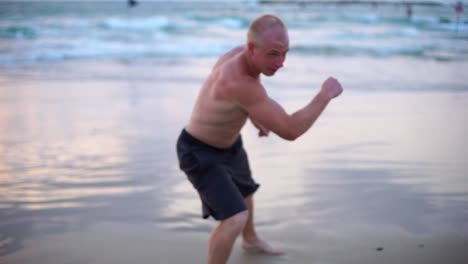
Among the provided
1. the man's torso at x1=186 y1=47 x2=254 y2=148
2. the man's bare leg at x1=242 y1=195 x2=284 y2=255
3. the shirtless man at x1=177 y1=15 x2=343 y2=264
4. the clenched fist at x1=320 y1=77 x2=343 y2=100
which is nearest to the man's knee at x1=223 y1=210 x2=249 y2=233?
the shirtless man at x1=177 y1=15 x2=343 y2=264

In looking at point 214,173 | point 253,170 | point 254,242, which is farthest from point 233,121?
point 253,170

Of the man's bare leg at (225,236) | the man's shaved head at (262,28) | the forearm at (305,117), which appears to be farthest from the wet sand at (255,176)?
the man's shaved head at (262,28)

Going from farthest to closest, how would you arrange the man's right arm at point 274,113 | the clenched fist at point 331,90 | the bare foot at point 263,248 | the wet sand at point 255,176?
the wet sand at point 255,176, the bare foot at point 263,248, the clenched fist at point 331,90, the man's right arm at point 274,113

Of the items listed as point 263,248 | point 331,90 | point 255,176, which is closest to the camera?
point 331,90

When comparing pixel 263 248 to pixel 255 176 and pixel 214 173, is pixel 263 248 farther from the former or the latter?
pixel 255 176

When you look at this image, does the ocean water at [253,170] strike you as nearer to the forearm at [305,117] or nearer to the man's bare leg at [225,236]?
the man's bare leg at [225,236]

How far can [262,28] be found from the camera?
266 centimetres

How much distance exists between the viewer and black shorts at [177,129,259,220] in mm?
2820

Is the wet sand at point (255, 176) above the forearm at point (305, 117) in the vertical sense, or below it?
below

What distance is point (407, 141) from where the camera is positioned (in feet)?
18.9

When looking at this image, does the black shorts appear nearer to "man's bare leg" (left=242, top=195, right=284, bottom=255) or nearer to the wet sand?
"man's bare leg" (left=242, top=195, right=284, bottom=255)

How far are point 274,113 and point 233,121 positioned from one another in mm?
297

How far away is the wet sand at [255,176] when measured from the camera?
3.47 meters

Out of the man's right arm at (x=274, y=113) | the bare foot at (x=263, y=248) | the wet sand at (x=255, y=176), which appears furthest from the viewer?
the wet sand at (x=255, y=176)
